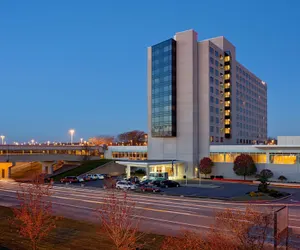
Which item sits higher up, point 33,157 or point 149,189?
point 33,157

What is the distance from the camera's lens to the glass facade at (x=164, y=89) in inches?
2847

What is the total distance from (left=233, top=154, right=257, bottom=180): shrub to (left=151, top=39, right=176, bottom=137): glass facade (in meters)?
16.2

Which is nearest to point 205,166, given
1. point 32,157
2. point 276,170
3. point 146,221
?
point 276,170

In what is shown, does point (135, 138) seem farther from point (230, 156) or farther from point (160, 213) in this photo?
point (160, 213)

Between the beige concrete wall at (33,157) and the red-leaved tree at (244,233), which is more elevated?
the red-leaved tree at (244,233)

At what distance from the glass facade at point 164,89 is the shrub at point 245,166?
16.2 m

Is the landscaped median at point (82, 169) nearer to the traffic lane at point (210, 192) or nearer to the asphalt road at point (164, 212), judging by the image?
the traffic lane at point (210, 192)

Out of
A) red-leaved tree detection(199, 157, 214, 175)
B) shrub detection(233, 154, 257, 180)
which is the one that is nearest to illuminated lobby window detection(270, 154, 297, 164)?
shrub detection(233, 154, 257, 180)

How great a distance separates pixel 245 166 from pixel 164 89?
25.2m

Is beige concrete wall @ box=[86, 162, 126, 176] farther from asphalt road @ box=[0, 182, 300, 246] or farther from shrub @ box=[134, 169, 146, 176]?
asphalt road @ box=[0, 182, 300, 246]

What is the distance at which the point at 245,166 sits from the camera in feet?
204

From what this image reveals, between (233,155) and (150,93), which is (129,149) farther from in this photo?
(233,155)

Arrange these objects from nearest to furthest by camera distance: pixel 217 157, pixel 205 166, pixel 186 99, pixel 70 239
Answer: pixel 70 239
pixel 205 166
pixel 217 157
pixel 186 99

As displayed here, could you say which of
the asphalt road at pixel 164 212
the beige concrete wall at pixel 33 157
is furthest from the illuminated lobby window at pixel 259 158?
the beige concrete wall at pixel 33 157
